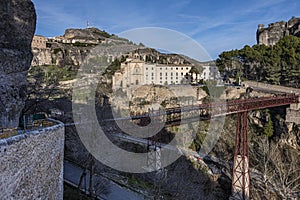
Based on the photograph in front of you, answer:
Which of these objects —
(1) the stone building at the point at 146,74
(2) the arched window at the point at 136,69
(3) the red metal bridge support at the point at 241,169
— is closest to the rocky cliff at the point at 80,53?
(1) the stone building at the point at 146,74

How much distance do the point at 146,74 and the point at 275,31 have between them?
83.1 feet

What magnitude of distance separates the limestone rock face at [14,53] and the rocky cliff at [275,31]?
4118 cm

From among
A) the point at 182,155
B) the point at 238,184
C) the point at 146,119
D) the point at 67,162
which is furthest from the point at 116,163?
the point at 238,184

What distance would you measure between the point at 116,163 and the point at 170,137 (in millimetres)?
8044

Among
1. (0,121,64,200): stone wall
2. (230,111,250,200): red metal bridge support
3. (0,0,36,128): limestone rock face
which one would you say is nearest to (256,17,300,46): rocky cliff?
(230,111,250,200): red metal bridge support

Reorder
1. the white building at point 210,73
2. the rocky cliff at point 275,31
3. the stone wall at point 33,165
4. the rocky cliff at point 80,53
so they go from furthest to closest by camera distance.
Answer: the rocky cliff at point 275,31
the rocky cliff at point 80,53
the white building at point 210,73
the stone wall at point 33,165

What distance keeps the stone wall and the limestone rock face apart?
4.99 feet

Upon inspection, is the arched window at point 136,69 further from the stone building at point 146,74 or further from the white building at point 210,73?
the white building at point 210,73

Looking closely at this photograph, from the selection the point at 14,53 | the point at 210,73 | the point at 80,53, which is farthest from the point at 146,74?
the point at 14,53

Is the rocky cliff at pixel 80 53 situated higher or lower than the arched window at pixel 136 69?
higher

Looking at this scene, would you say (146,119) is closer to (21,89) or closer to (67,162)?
(67,162)

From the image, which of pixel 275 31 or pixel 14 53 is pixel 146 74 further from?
pixel 14 53

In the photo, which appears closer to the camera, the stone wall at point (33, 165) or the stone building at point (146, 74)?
the stone wall at point (33, 165)

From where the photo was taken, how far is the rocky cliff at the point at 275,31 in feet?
123
